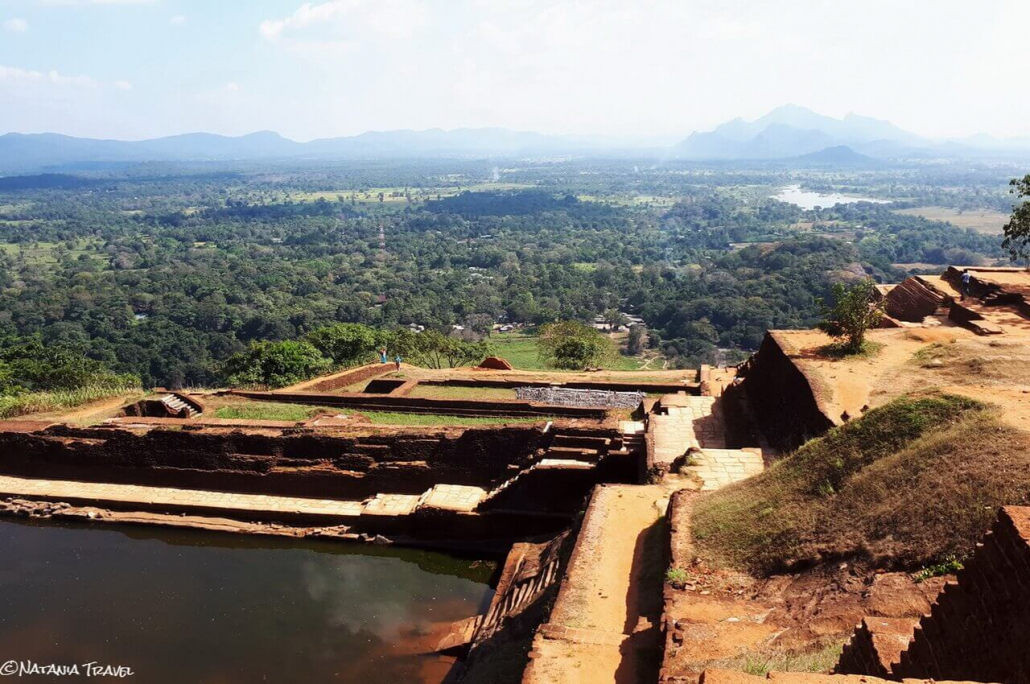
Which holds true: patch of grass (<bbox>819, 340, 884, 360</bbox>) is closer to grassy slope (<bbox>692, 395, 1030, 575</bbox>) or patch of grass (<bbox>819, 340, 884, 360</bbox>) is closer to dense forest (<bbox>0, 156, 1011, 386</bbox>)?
grassy slope (<bbox>692, 395, 1030, 575</bbox>)

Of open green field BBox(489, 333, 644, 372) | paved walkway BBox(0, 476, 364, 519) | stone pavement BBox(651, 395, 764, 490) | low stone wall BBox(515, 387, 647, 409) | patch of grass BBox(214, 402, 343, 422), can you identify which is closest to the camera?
stone pavement BBox(651, 395, 764, 490)

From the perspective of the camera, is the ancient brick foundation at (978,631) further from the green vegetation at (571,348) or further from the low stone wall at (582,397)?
the green vegetation at (571,348)

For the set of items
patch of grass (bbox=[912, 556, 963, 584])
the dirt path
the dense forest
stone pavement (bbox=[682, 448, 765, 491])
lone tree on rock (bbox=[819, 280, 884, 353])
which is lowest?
the dense forest

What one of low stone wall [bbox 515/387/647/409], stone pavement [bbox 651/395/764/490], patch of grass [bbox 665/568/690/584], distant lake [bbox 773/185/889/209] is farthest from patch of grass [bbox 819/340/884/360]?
distant lake [bbox 773/185/889/209]

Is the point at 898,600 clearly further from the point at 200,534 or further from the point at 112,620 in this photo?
the point at 200,534

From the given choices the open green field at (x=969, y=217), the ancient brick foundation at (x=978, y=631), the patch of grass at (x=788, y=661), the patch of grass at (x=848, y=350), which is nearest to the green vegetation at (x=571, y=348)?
the patch of grass at (x=848, y=350)

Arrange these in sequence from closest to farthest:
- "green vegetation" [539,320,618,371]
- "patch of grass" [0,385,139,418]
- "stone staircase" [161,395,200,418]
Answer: "stone staircase" [161,395,200,418], "patch of grass" [0,385,139,418], "green vegetation" [539,320,618,371]

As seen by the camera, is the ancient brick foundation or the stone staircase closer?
the ancient brick foundation
